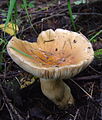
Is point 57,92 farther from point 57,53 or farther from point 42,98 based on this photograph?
point 57,53

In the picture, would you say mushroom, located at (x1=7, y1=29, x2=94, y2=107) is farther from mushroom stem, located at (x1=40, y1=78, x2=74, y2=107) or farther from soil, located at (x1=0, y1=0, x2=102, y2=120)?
soil, located at (x1=0, y1=0, x2=102, y2=120)

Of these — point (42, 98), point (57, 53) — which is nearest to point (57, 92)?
point (42, 98)

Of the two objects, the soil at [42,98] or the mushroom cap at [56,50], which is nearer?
the mushroom cap at [56,50]

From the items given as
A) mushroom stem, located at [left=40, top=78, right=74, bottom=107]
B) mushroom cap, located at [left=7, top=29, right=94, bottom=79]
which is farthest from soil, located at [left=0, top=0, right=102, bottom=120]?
mushroom cap, located at [left=7, top=29, right=94, bottom=79]

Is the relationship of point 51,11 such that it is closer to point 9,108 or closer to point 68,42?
point 68,42

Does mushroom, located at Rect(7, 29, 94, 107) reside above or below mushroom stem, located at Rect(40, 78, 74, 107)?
above

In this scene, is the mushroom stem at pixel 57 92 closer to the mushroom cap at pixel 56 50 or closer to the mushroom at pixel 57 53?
the mushroom at pixel 57 53

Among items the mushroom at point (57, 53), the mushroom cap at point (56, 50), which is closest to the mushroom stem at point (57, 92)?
the mushroom at point (57, 53)
